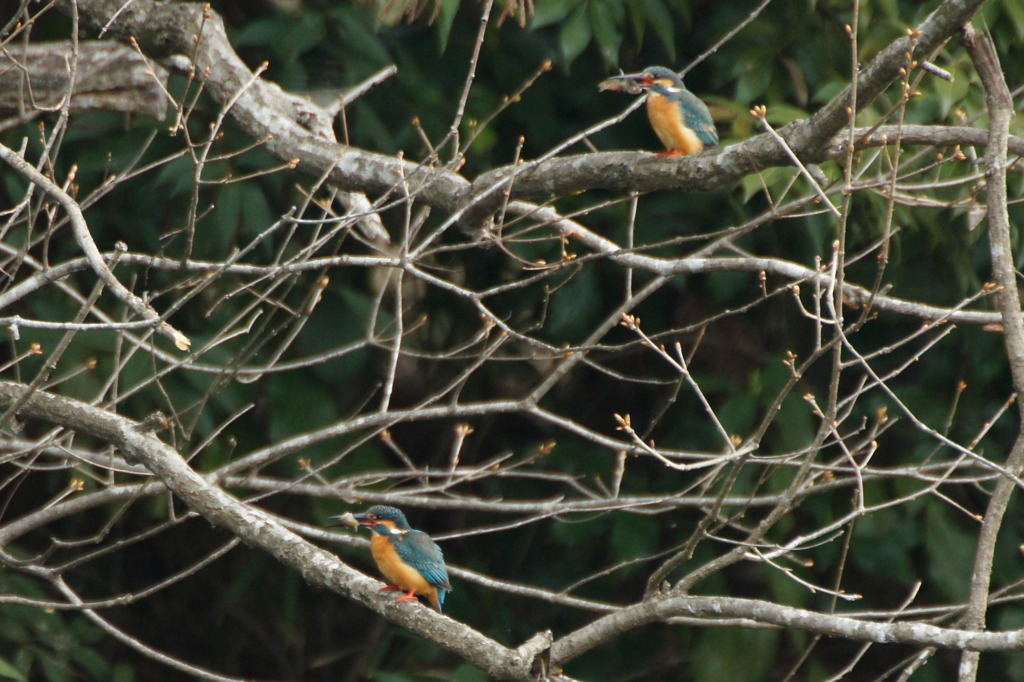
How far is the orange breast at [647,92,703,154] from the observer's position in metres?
3.87

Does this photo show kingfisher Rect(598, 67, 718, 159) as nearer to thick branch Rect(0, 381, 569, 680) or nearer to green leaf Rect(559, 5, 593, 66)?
green leaf Rect(559, 5, 593, 66)

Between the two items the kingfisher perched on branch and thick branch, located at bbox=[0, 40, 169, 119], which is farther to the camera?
thick branch, located at bbox=[0, 40, 169, 119]

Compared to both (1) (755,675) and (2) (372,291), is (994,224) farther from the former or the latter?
(2) (372,291)

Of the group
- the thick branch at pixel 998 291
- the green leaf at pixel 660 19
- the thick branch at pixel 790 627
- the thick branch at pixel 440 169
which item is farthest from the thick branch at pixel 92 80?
the thick branch at pixel 998 291

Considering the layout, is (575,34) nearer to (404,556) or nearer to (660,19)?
(660,19)

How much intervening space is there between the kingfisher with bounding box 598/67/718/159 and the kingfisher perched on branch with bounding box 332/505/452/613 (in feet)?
5.11

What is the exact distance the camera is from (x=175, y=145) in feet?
15.0

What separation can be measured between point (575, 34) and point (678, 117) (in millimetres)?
481

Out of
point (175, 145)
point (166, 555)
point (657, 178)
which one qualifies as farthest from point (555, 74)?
point (166, 555)

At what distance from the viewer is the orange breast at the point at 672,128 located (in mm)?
3869

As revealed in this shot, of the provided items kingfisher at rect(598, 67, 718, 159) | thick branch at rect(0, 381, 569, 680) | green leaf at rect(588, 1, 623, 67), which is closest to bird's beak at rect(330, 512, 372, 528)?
thick branch at rect(0, 381, 569, 680)

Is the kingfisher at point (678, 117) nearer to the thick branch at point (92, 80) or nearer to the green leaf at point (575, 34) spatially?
the green leaf at point (575, 34)

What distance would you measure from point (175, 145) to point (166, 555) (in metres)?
2.42

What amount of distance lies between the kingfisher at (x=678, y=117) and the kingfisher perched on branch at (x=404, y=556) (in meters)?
1.56
